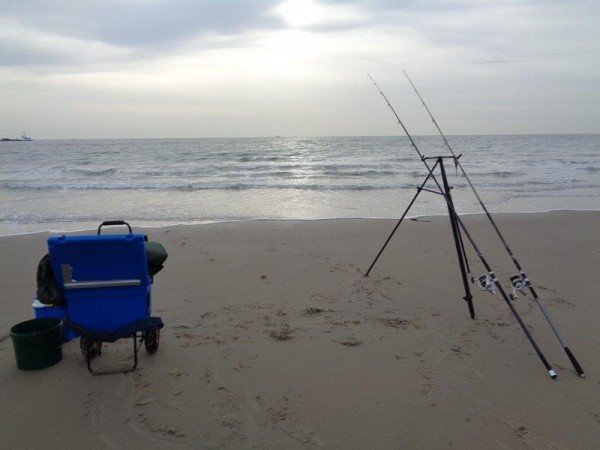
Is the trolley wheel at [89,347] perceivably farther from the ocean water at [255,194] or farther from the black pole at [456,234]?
the ocean water at [255,194]

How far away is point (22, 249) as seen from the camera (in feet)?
22.6

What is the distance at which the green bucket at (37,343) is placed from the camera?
3.22 meters

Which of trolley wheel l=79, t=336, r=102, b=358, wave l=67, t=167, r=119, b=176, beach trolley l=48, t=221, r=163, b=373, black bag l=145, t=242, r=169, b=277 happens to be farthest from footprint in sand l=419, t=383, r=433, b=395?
wave l=67, t=167, r=119, b=176

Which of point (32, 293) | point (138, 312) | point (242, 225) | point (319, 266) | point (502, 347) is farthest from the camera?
point (242, 225)

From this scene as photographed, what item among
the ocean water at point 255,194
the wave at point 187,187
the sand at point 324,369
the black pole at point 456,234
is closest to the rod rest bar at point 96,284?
the sand at point 324,369

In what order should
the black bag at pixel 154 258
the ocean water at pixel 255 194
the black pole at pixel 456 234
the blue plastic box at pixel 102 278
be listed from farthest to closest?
the ocean water at pixel 255 194 → the black pole at pixel 456 234 → the black bag at pixel 154 258 → the blue plastic box at pixel 102 278

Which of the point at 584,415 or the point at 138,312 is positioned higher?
the point at 138,312

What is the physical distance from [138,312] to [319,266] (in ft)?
9.97

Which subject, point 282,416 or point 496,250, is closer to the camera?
point 282,416

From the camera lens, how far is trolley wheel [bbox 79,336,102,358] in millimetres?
3279

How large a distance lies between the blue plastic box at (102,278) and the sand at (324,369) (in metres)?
0.46

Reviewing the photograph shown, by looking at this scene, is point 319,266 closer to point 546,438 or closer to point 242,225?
point 242,225

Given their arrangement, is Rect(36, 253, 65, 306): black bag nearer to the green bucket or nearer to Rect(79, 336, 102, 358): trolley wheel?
the green bucket

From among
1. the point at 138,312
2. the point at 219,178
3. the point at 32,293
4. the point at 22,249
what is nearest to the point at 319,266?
the point at 138,312
